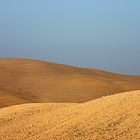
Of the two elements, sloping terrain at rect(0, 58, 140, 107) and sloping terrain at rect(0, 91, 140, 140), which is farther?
sloping terrain at rect(0, 58, 140, 107)

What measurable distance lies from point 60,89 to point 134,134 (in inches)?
558

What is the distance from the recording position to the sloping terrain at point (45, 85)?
19.5m

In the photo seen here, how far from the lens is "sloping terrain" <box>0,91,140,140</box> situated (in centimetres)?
736

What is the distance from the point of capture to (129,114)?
8.02 m

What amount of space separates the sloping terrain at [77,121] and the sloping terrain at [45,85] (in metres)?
7.67

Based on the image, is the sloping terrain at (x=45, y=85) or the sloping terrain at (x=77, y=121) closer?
the sloping terrain at (x=77, y=121)

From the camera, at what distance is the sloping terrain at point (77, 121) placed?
7359 millimetres

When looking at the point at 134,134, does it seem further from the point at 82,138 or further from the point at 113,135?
the point at 82,138

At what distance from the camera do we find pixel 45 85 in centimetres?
2216

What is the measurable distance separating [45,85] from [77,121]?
14251mm

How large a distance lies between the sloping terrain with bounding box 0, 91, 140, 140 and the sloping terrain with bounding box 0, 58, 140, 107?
767cm

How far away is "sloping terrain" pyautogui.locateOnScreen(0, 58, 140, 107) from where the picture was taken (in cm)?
1945

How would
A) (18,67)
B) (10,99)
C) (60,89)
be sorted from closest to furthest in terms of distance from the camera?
(10,99) < (60,89) < (18,67)

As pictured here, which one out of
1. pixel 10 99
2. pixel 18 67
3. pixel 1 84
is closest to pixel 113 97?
pixel 10 99
